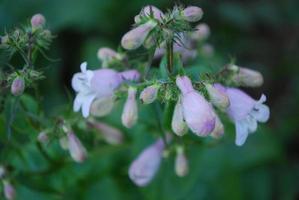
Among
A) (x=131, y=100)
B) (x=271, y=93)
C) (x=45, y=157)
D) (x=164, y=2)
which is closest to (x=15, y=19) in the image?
(x=164, y=2)

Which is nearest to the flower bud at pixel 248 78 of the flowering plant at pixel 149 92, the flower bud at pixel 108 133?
the flowering plant at pixel 149 92

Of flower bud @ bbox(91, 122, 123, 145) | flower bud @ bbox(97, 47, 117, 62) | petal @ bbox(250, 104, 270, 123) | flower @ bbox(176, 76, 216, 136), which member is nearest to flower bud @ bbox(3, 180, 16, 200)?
flower bud @ bbox(91, 122, 123, 145)

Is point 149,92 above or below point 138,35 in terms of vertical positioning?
below

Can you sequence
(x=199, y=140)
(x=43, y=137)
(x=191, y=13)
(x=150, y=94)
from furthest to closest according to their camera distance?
(x=199, y=140), (x=43, y=137), (x=191, y=13), (x=150, y=94)

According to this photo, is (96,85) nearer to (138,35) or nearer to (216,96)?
(138,35)

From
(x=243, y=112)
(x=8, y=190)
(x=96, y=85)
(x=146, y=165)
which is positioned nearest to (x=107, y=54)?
(x=96, y=85)

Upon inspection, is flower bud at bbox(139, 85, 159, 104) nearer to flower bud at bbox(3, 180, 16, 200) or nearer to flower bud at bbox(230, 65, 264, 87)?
flower bud at bbox(230, 65, 264, 87)

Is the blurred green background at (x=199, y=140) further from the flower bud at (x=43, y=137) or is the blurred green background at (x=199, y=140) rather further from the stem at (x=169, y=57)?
the stem at (x=169, y=57)

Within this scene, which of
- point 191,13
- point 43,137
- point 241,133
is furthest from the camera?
point 43,137
